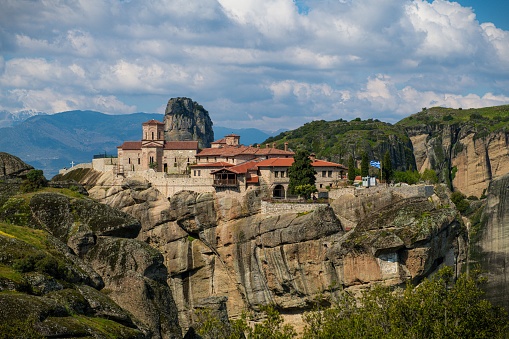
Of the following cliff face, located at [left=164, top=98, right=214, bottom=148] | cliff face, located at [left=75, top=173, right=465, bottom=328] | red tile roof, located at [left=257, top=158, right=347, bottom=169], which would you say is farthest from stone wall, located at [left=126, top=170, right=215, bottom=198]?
cliff face, located at [left=164, top=98, right=214, bottom=148]

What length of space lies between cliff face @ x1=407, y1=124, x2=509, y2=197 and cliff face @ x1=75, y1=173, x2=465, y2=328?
74404 mm

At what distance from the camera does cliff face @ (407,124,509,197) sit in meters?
172

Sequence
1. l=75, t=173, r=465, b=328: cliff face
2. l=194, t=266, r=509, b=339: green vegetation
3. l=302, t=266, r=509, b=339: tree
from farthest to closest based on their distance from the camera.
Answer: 1. l=75, t=173, r=465, b=328: cliff face
2. l=302, t=266, r=509, b=339: tree
3. l=194, t=266, r=509, b=339: green vegetation

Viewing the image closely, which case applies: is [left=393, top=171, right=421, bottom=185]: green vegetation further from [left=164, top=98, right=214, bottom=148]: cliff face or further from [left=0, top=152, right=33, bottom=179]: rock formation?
[left=164, top=98, right=214, bottom=148]: cliff face

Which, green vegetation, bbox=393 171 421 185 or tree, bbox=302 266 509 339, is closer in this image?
tree, bbox=302 266 509 339

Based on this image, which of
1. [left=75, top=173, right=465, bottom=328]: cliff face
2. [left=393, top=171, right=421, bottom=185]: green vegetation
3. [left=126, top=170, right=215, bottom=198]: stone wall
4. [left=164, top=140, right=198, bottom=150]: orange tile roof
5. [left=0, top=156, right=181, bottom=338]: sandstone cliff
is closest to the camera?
[left=0, top=156, right=181, bottom=338]: sandstone cliff

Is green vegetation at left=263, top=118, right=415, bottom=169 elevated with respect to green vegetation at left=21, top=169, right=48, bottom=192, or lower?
elevated

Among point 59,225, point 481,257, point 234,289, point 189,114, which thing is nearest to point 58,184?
point 59,225

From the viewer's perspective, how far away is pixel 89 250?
193 feet

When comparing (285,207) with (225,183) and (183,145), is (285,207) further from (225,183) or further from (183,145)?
(183,145)

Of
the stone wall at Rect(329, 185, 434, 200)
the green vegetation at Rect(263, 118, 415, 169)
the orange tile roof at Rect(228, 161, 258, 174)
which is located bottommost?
the stone wall at Rect(329, 185, 434, 200)

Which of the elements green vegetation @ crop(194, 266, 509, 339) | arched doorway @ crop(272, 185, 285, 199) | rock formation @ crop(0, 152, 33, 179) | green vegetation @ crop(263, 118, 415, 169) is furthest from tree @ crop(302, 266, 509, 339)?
green vegetation @ crop(263, 118, 415, 169)

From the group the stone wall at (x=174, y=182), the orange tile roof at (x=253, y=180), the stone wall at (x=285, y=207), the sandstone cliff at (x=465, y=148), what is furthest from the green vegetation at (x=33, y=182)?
the sandstone cliff at (x=465, y=148)

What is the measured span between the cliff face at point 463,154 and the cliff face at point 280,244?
244 ft
